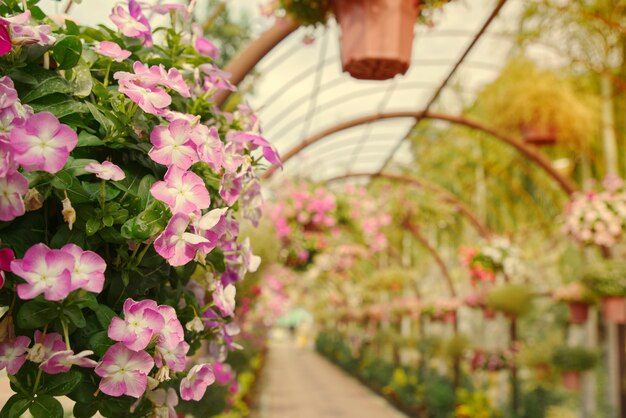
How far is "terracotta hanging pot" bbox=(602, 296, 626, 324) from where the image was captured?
12.8 ft

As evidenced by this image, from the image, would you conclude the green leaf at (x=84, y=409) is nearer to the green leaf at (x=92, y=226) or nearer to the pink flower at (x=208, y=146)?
the green leaf at (x=92, y=226)

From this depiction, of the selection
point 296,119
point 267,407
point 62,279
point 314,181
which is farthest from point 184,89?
point 267,407

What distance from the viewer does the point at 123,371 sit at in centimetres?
64

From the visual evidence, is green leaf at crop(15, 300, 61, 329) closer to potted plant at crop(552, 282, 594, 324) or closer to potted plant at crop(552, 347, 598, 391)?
potted plant at crop(552, 282, 594, 324)

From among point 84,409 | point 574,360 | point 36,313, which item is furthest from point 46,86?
point 574,360

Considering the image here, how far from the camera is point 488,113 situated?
6.25m

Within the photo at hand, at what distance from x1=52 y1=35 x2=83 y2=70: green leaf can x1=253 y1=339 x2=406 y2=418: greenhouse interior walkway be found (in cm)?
804

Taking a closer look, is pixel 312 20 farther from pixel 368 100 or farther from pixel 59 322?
pixel 368 100

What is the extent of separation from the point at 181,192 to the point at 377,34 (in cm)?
116

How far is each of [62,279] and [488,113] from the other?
6.11 meters

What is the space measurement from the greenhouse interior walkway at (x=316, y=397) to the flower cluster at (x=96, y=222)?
794cm

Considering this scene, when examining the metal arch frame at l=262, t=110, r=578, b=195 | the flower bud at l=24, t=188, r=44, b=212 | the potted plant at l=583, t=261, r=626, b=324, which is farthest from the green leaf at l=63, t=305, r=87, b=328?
the potted plant at l=583, t=261, r=626, b=324

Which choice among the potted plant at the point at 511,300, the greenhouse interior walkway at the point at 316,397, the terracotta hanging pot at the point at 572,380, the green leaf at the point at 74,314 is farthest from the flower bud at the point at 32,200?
the greenhouse interior walkway at the point at 316,397

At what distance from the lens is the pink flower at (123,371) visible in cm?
63
